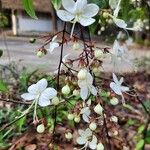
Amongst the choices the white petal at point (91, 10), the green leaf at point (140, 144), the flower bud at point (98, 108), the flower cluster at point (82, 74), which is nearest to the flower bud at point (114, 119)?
the flower cluster at point (82, 74)

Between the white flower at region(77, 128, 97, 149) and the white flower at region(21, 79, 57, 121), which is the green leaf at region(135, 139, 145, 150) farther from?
the white flower at region(21, 79, 57, 121)

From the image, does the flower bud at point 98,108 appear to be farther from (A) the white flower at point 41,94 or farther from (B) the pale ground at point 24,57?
(B) the pale ground at point 24,57

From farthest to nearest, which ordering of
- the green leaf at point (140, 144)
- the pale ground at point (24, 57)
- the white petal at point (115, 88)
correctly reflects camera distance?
the pale ground at point (24, 57) < the green leaf at point (140, 144) < the white petal at point (115, 88)

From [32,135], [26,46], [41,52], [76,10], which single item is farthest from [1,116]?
[76,10]

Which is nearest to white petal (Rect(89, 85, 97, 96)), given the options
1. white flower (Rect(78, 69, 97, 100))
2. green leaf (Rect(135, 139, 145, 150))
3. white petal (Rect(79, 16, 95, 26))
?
white flower (Rect(78, 69, 97, 100))

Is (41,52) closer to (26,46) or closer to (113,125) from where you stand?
(113,125)

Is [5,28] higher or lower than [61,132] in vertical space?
higher

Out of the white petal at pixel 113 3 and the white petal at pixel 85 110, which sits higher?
A: the white petal at pixel 113 3
